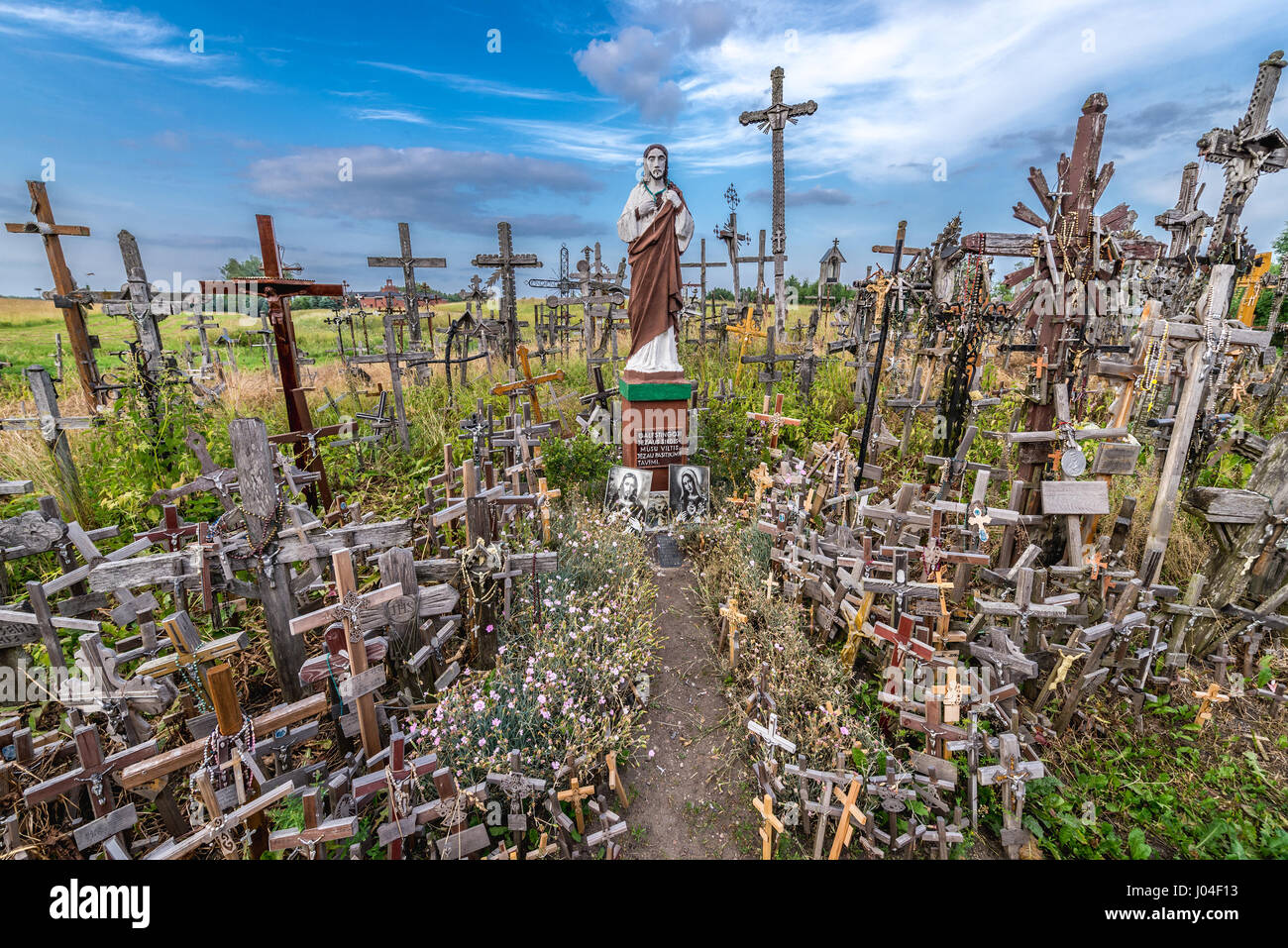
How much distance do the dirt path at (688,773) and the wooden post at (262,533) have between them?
2366mm

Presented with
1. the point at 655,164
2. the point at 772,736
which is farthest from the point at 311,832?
the point at 655,164

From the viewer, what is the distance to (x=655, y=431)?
25.3 ft

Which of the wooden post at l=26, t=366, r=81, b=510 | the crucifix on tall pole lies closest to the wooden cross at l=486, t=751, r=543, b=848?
the wooden post at l=26, t=366, r=81, b=510

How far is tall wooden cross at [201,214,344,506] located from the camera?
5453 mm

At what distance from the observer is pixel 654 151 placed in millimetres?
7082

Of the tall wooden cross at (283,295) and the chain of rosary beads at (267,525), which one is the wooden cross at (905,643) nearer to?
the chain of rosary beads at (267,525)

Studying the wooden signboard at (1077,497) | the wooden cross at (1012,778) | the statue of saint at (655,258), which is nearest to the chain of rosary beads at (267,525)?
the wooden cross at (1012,778)

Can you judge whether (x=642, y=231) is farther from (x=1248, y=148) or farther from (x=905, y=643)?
(x=1248, y=148)

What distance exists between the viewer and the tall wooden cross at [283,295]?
5453 mm

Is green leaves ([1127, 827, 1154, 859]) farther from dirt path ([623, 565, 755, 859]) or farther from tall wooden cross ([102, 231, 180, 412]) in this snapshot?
tall wooden cross ([102, 231, 180, 412])

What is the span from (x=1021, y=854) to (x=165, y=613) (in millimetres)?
6701
